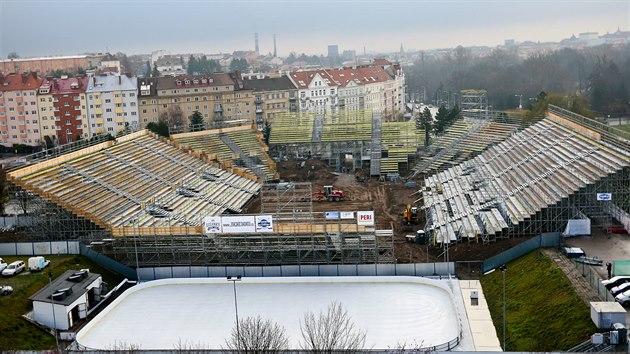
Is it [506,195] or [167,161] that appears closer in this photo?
[506,195]

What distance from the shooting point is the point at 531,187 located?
40938mm

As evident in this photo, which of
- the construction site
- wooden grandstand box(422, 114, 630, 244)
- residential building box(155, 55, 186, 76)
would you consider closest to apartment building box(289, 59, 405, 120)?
the construction site

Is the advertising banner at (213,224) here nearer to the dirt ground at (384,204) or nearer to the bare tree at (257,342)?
the dirt ground at (384,204)

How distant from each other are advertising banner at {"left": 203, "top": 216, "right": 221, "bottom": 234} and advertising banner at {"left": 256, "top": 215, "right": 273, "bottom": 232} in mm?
1930

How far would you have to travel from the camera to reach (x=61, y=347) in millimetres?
24953

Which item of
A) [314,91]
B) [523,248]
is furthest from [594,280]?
[314,91]

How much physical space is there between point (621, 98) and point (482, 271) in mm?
70336

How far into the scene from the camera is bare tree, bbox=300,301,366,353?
67.4ft

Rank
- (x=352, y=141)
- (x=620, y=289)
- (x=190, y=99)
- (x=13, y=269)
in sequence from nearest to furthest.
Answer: (x=620, y=289) → (x=13, y=269) → (x=352, y=141) → (x=190, y=99)

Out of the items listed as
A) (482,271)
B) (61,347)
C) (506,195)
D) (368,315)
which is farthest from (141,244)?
(506,195)

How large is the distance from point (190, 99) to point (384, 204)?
1682 inches

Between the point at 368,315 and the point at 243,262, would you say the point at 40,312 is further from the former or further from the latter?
the point at 368,315

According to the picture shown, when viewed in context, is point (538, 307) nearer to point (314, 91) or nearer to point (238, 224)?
point (238, 224)

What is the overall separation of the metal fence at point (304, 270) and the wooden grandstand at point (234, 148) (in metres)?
27.3
